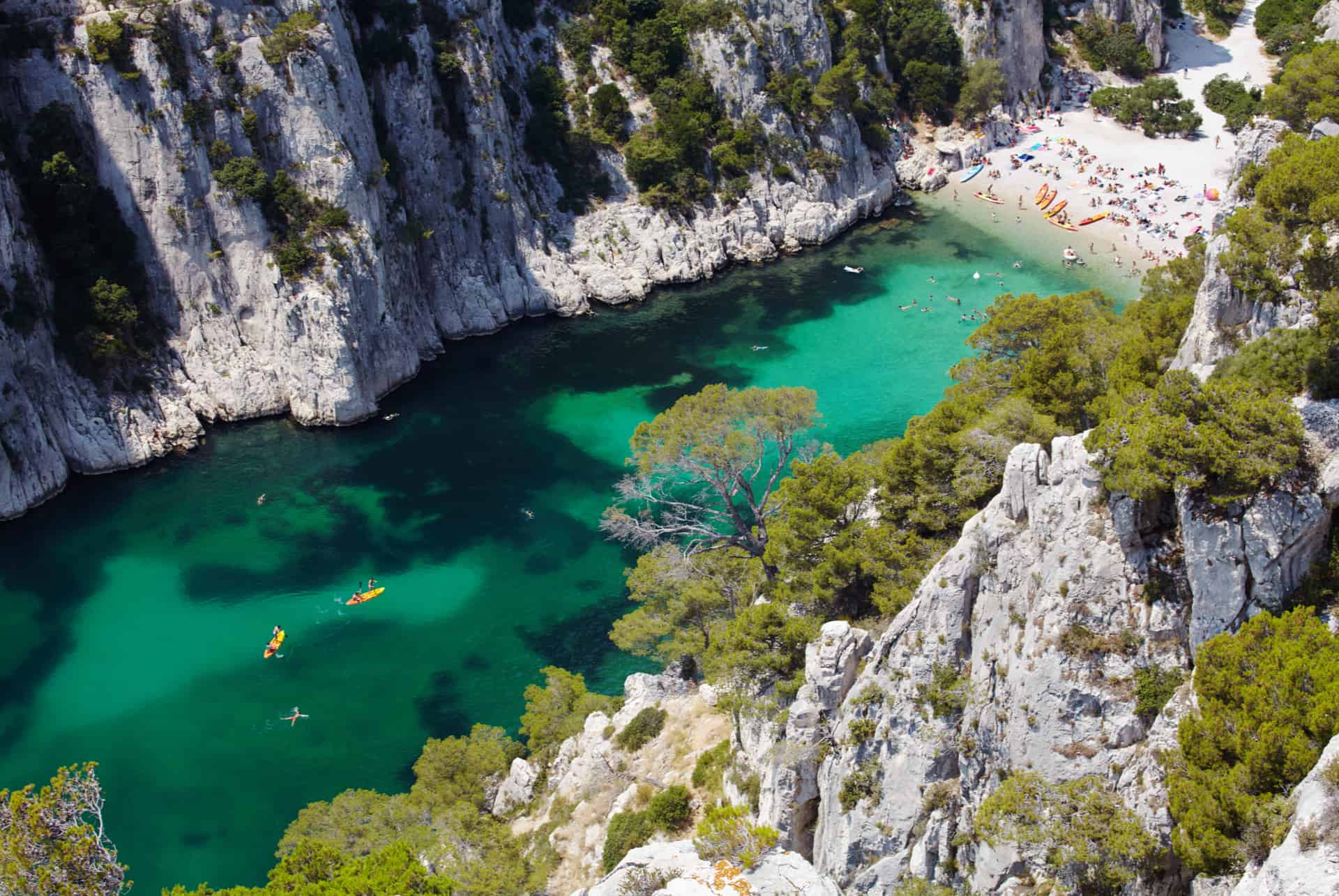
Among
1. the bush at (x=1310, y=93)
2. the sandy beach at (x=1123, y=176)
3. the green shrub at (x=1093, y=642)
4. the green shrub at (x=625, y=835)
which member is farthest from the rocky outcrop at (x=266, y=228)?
the green shrub at (x=1093, y=642)

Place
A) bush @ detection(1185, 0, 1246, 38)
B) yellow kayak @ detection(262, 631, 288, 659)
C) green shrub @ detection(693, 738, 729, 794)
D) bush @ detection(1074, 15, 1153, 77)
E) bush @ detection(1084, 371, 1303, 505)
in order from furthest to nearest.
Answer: bush @ detection(1185, 0, 1246, 38) → bush @ detection(1074, 15, 1153, 77) → yellow kayak @ detection(262, 631, 288, 659) → green shrub @ detection(693, 738, 729, 794) → bush @ detection(1084, 371, 1303, 505)

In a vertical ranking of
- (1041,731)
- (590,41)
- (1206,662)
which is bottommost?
(1041,731)

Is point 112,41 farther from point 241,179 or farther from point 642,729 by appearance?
point 642,729

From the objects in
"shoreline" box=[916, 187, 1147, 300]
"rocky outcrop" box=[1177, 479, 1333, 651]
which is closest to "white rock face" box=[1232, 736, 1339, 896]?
"rocky outcrop" box=[1177, 479, 1333, 651]

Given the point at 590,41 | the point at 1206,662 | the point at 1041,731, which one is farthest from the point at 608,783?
the point at 590,41

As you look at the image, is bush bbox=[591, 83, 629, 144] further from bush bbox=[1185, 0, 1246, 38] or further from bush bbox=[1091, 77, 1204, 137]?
bush bbox=[1185, 0, 1246, 38]

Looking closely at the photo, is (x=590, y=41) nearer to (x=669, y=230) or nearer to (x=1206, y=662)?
(x=669, y=230)

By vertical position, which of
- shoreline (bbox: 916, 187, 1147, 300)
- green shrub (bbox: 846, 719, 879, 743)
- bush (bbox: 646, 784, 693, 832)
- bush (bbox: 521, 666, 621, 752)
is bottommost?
bush (bbox: 521, 666, 621, 752)
